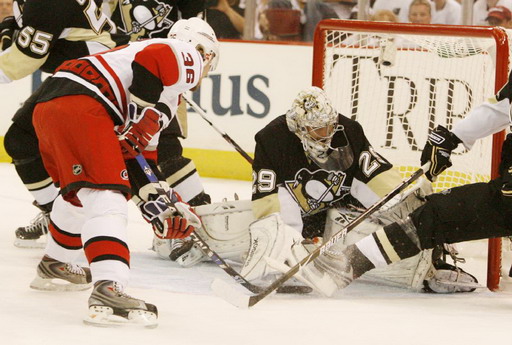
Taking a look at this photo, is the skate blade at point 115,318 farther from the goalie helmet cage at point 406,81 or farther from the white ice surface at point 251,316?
the goalie helmet cage at point 406,81

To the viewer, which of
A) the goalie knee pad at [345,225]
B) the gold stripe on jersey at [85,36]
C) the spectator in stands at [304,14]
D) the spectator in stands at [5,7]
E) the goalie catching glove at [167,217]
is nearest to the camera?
the goalie catching glove at [167,217]

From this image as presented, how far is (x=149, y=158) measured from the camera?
3.42 meters

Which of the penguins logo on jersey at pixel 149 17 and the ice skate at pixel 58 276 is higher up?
the penguins logo on jersey at pixel 149 17

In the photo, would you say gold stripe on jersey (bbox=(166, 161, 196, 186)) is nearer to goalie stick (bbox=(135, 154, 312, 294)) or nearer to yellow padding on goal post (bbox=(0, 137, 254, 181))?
goalie stick (bbox=(135, 154, 312, 294))

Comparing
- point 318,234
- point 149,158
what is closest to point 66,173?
point 149,158

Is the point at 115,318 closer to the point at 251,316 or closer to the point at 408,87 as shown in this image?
the point at 251,316

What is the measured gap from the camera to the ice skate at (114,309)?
9.75 feet

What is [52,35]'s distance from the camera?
4039mm

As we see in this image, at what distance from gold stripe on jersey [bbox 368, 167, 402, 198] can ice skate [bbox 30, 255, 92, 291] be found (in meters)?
0.97

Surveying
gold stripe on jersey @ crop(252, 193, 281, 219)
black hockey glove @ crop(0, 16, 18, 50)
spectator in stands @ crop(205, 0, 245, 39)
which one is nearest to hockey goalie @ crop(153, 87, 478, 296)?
gold stripe on jersey @ crop(252, 193, 281, 219)

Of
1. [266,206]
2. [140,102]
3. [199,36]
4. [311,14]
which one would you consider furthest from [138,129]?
[311,14]

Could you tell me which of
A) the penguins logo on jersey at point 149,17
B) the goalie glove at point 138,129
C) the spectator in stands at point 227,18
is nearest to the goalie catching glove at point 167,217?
the goalie glove at point 138,129

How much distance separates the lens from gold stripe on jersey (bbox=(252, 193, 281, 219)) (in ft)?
12.2

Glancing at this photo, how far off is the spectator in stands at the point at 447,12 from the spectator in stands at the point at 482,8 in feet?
0.27
